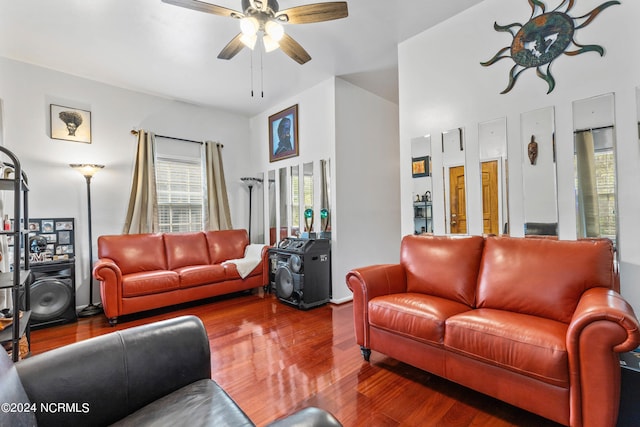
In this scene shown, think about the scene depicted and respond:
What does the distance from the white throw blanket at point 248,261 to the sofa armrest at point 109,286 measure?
127 centimetres

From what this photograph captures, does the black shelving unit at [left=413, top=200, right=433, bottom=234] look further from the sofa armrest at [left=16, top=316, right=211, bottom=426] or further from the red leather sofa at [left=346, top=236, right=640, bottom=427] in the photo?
the sofa armrest at [left=16, top=316, right=211, bottom=426]

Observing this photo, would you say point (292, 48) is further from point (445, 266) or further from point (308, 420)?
point (308, 420)

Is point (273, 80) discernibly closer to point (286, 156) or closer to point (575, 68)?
point (286, 156)

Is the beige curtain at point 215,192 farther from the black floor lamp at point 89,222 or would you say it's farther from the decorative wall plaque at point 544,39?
the decorative wall plaque at point 544,39

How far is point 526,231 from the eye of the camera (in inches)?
88.7

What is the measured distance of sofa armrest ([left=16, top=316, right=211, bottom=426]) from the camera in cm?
102

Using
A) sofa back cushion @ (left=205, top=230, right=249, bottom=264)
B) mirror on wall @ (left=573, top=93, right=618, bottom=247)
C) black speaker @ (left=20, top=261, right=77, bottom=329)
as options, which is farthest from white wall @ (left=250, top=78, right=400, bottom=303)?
black speaker @ (left=20, top=261, right=77, bottom=329)

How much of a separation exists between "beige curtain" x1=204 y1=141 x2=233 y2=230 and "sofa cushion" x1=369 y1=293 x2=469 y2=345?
129 inches

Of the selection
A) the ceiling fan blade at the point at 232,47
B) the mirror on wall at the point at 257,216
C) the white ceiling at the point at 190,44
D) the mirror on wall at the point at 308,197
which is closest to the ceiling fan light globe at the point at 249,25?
the ceiling fan blade at the point at 232,47

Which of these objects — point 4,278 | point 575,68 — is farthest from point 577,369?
point 4,278

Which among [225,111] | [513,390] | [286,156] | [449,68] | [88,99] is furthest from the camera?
[225,111]

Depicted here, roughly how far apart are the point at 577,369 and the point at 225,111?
521 centimetres

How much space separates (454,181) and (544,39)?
120 centimetres

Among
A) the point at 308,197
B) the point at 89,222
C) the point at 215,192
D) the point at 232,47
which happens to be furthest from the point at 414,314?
the point at 89,222
